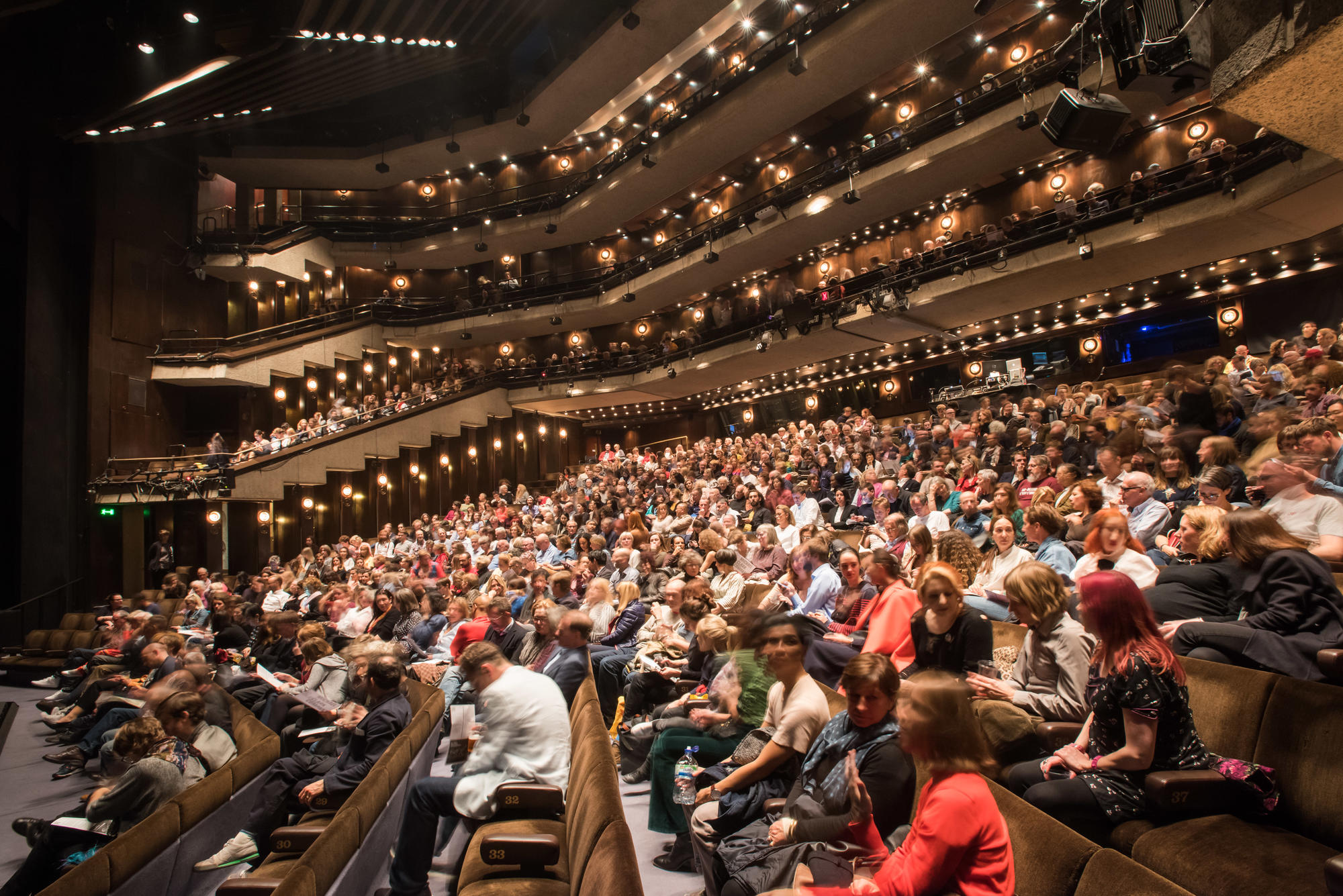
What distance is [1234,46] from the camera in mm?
2516

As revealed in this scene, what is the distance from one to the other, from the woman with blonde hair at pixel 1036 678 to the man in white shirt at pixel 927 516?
12.1 ft

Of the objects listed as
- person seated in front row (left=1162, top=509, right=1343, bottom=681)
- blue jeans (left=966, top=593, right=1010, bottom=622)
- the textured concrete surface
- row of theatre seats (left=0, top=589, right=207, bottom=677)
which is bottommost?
row of theatre seats (left=0, top=589, right=207, bottom=677)

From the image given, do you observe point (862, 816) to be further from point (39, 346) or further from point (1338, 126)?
point (39, 346)

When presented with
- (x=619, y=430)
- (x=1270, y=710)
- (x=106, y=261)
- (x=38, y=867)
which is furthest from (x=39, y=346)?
Result: (x=1270, y=710)

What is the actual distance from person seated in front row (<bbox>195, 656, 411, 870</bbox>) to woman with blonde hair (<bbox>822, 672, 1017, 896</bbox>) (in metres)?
2.67

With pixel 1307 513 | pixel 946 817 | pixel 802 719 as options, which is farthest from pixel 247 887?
pixel 1307 513

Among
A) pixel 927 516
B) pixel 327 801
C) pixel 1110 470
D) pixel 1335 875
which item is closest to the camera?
pixel 1335 875

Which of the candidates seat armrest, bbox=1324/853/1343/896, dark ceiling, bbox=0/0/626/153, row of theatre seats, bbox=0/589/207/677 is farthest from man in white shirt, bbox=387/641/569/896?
dark ceiling, bbox=0/0/626/153

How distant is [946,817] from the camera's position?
5.36 feet

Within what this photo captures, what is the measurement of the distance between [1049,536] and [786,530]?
3600 millimetres

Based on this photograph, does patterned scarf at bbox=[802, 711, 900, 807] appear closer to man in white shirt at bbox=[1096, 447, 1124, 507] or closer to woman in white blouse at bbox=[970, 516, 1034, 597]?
woman in white blouse at bbox=[970, 516, 1034, 597]

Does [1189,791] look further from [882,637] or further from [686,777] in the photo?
[686,777]

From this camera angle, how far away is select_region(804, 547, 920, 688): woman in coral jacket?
11.3 ft

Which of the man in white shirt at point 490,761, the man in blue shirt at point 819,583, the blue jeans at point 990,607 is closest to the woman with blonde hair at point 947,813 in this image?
the man in white shirt at point 490,761
